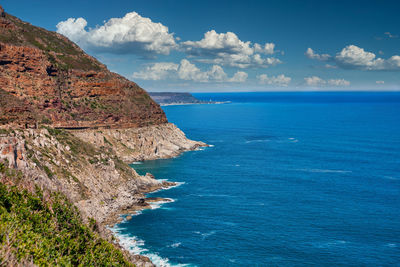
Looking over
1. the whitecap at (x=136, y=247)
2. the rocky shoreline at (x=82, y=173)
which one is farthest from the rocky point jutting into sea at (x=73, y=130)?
the whitecap at (x=136, y=247)

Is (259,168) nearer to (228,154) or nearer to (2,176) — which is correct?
(228,154)

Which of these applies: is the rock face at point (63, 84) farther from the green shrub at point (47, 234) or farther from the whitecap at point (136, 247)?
the green shrub at point (47, 234)

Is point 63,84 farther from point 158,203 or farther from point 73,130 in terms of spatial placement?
point 158,203

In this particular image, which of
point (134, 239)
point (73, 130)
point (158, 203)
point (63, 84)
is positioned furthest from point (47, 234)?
point (63, 84)

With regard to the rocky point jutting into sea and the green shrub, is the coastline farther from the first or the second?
the green shrub

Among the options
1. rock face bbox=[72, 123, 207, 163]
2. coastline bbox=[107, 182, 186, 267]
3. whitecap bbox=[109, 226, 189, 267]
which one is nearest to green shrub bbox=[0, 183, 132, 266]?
whitecap bbox=[109, 226, 189, 267]

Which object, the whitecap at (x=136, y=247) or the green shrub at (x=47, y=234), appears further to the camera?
the whitecap at (x=136, y=247)

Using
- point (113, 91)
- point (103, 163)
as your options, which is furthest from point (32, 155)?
point (113, 91)
